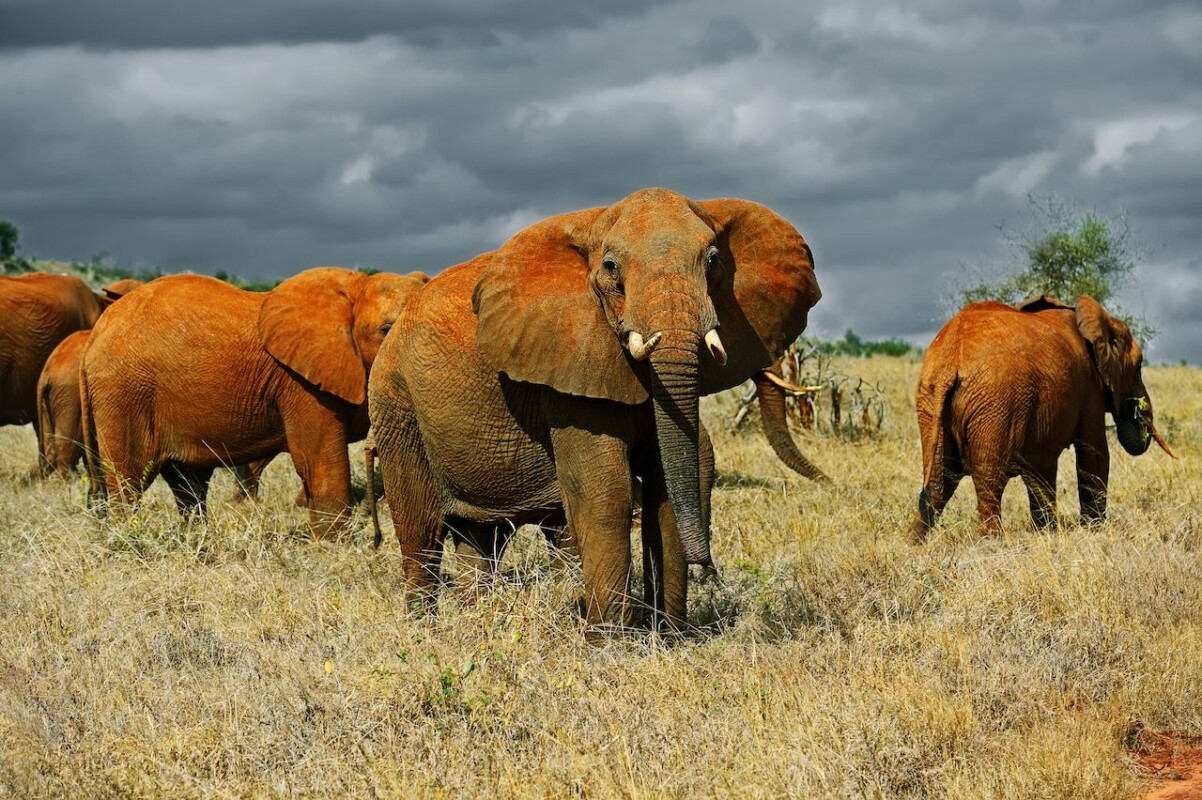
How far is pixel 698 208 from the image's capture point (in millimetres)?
6875

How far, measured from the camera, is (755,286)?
23.2 feet

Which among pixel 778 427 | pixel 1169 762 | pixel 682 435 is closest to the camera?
pixel 1169 762

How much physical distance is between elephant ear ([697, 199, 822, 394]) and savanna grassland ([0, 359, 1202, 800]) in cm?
133

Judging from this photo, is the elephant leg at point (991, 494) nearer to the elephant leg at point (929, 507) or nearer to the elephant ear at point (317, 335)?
the elephant leg at point (929, 507)

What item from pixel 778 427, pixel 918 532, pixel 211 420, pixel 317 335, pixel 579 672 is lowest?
pixel 918 532

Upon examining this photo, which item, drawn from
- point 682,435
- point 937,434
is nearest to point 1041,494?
point 937,434

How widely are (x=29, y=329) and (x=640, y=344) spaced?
42.6 ft

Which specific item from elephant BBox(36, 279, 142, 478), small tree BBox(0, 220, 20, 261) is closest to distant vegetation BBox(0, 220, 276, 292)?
small tree BBox(0, 220, 20, 261)

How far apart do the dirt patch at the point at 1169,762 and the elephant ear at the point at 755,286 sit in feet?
7.26

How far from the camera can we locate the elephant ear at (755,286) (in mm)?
6988

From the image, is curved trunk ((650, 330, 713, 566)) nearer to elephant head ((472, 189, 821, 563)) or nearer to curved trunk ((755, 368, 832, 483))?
elephant head ((472, 189, 821, 563))

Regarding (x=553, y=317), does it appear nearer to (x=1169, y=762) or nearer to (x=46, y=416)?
(x=1169, y=762)

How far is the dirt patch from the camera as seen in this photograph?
5.71m

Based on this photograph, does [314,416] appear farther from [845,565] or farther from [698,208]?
[698,208]
